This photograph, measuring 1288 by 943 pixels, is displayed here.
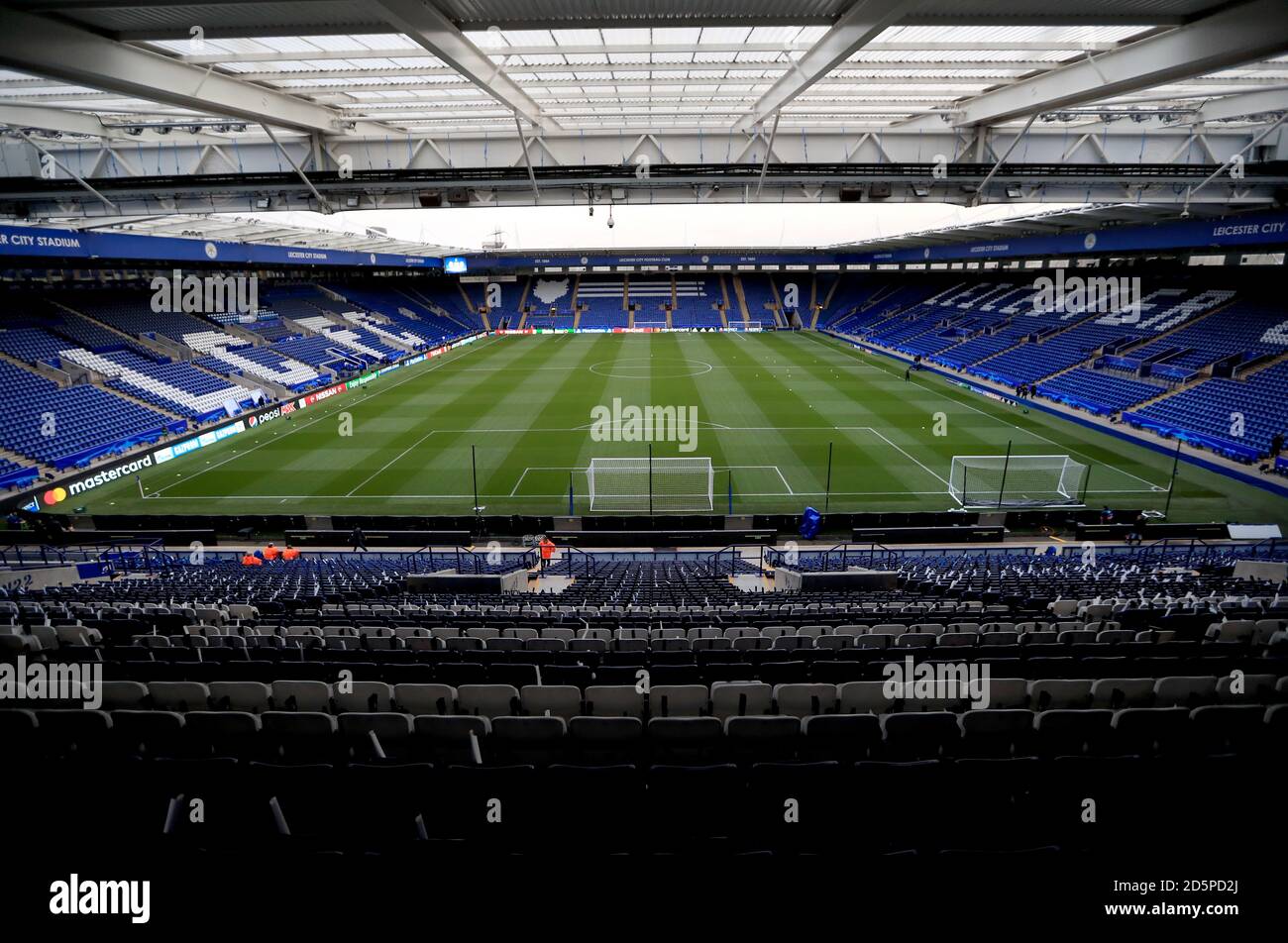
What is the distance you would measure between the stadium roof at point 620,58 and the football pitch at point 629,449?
14.5 metres

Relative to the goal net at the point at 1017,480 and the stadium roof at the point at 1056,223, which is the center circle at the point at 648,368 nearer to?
the stadium roof at the point at 1056,223

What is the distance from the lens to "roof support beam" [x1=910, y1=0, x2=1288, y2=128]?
5.34m

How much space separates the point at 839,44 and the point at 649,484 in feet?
59.3

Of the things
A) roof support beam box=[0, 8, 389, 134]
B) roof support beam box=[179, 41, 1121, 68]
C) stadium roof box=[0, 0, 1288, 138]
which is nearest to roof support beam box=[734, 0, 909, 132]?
stadium roof box=[0, 0, 1288, 138]

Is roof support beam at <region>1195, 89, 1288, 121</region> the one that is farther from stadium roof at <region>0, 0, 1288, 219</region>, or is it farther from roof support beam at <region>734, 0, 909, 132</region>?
roof support beam at <region>734, 0, 909, 132</region>

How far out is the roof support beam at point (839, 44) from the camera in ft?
17.3

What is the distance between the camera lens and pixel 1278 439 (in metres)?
23.8

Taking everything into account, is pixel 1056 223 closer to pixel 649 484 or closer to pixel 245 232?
pixel 649 484

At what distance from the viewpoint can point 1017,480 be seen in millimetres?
24016

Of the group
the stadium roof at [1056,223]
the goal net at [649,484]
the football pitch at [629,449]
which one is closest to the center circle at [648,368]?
the football pitch at [629,449]
